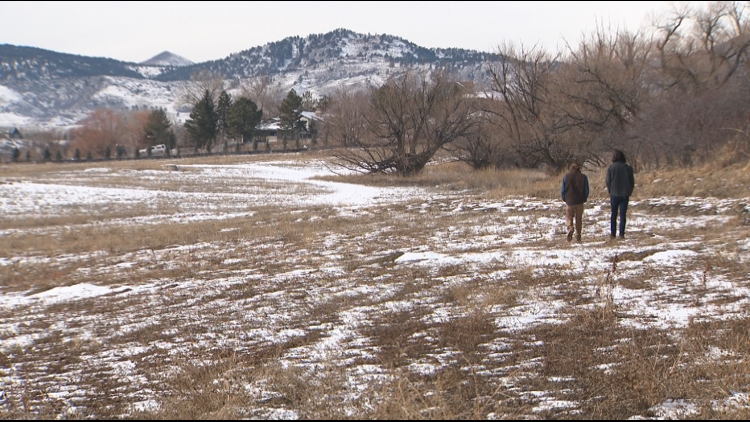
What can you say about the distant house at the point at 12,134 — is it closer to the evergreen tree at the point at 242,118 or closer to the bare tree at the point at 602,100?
the evergreen tree at the point at 242,118

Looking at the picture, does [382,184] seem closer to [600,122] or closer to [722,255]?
[600,122]

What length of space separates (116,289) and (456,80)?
35.7 metres

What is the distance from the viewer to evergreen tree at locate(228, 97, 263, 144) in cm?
8438

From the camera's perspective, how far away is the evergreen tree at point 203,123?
83250mm

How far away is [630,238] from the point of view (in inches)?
424

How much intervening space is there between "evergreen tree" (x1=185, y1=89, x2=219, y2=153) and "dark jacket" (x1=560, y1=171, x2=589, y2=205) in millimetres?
78249

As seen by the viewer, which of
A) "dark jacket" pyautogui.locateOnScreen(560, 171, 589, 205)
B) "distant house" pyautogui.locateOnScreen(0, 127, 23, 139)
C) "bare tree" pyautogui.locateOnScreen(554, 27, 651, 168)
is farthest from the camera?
"distant house" pyautogui.locateOnScreen(0, 127, 23, 139)

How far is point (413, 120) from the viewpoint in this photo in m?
37.2

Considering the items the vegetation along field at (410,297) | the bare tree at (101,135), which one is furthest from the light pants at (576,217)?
the bare tree at (101,135)

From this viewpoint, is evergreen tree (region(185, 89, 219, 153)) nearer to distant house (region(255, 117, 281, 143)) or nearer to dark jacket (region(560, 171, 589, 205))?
distant house (region(255, 117, 281, 143))

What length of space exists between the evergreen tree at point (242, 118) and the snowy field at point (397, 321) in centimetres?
7101

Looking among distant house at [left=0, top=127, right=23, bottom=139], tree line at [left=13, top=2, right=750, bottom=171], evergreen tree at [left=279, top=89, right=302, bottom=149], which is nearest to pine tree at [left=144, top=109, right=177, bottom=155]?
evergreen tree at [left=279, top=89, right=302, bottom=149]

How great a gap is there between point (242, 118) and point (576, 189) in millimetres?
79602

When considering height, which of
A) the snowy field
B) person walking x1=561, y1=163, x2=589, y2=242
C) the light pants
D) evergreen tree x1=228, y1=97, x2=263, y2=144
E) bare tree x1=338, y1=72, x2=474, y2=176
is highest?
evergreen tree x1=228, y1=97, x2=263, y2=144
